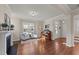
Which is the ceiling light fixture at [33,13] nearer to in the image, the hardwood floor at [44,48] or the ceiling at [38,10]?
the ceiling at [38,10]

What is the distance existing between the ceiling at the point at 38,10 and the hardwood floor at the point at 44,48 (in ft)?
1.72

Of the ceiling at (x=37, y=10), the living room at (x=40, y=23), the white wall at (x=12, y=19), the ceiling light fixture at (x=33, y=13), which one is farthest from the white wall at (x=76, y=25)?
the white wall at (x=12, y=19)

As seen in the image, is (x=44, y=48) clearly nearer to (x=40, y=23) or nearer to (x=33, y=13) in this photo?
(x=40, y=23)

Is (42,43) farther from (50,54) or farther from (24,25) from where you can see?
(24,25)

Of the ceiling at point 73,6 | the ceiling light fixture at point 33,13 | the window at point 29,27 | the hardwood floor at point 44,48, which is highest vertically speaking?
the ceiling at point 73,6

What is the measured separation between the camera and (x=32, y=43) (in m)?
2.75

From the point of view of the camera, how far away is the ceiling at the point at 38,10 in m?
2.55

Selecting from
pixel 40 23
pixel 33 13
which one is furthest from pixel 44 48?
pixel 33 13

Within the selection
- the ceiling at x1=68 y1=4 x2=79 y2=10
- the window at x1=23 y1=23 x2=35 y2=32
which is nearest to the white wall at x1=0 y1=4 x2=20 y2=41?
the window at x1=23 y1=23 x2=35 y2=32

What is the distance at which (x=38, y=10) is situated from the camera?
8.69 ft
